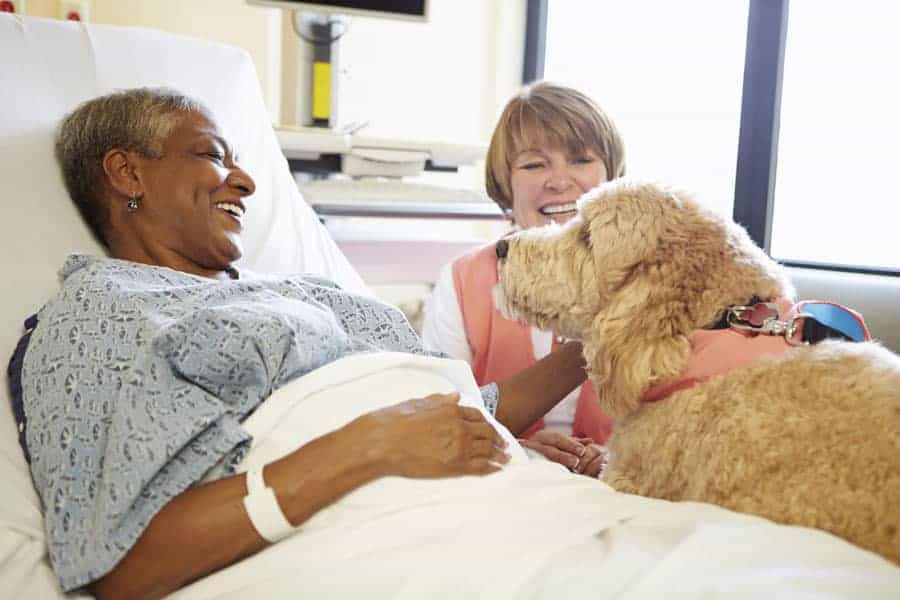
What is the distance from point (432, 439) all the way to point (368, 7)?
2.22m

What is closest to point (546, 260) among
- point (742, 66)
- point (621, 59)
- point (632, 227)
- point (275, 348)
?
point (632, 227)

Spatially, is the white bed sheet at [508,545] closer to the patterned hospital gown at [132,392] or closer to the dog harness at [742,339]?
the patterned hospital gown at [132,392]

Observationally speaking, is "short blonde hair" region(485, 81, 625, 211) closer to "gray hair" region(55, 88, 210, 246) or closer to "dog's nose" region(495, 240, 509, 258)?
"dog's nose" region(495, 240, 509, 258)

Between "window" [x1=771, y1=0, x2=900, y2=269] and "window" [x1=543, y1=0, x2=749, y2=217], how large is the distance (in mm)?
242

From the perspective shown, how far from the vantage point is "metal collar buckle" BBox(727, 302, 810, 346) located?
1287mm

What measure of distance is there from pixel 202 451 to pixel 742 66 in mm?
2966

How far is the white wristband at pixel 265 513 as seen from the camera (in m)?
1.04

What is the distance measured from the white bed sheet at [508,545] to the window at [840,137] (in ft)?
7.31

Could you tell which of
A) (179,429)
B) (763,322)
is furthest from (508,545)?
(763,322)

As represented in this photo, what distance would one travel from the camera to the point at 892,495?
1.05 metres

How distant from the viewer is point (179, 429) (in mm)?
1069

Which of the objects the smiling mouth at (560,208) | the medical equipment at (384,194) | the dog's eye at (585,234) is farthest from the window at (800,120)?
the dog's eye at (585,234)

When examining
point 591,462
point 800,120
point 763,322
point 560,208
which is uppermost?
point 800,120

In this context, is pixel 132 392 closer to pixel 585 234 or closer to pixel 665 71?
pixel 585 234
